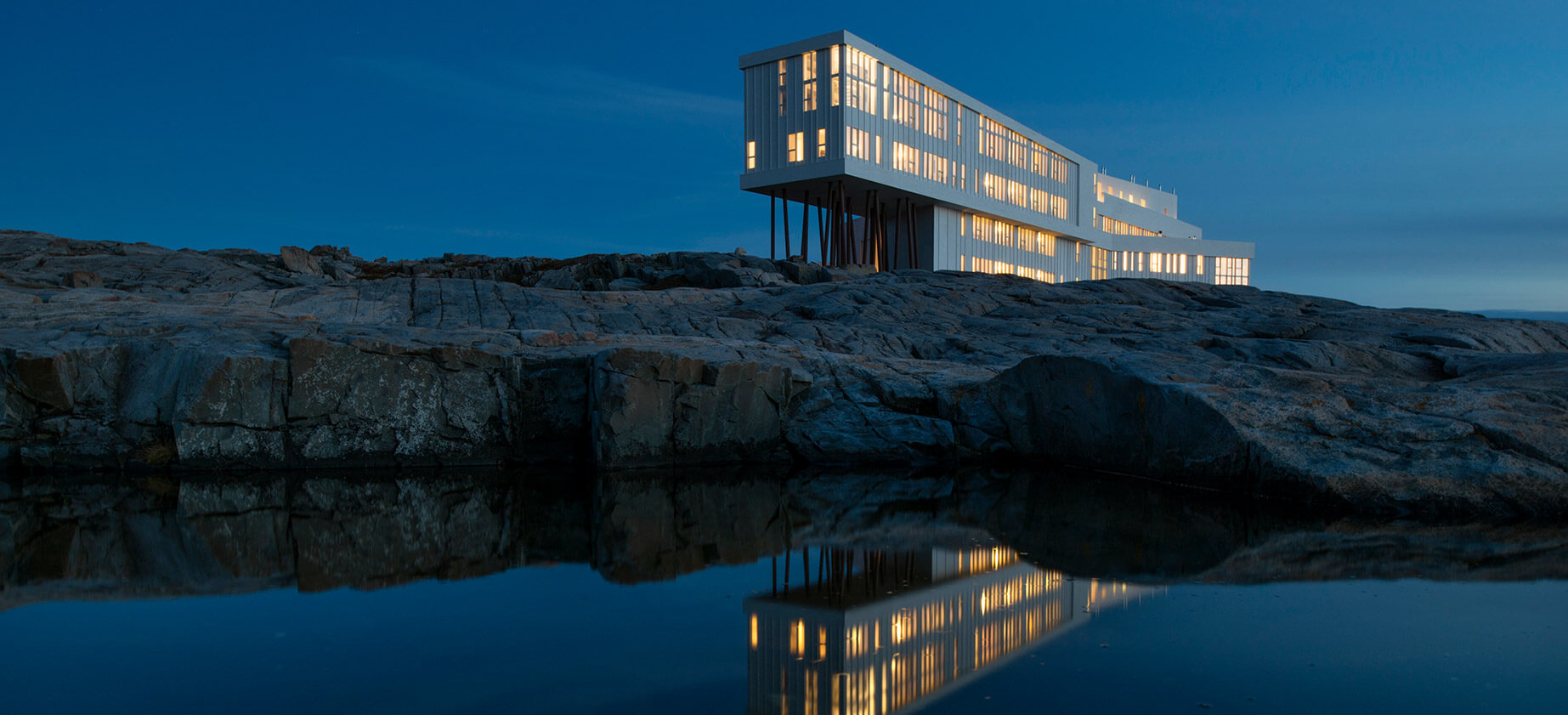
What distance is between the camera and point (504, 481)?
13.5m

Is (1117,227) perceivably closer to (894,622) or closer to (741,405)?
(741,405)

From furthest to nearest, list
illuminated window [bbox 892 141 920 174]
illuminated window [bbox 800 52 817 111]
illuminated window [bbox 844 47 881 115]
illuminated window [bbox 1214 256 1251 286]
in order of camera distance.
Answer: illuminated window [bbox 1214 256 1251 286], illuminated window [bbox 892 141 920 174], illuminated window [bbox 800 52 817 111], illuminated window [bbox 844 47 881 115]

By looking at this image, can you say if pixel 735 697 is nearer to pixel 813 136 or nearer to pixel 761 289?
pixel 761 289

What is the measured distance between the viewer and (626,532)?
31.7ft

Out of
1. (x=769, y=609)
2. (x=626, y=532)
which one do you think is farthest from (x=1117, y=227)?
(x=769, y=609)

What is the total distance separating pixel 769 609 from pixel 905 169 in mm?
45022

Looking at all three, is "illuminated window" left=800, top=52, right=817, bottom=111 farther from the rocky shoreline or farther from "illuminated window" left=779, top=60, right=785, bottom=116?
the rocky shoreline

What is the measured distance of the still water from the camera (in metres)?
5.00

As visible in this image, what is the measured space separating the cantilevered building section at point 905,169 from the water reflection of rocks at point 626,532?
115 feet

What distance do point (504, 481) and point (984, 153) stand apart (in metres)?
48.6

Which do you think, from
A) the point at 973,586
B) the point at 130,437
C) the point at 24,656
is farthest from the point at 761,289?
the point at 24,656

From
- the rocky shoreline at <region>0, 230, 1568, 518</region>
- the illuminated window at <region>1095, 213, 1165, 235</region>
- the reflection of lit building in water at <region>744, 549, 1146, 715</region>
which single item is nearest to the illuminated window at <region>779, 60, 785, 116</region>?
the rocky shoreline at <region>0, 230, 1568, 518</region>

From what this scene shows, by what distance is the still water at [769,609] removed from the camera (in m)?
5.00

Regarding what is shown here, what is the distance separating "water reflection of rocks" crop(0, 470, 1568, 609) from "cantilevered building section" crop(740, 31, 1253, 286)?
115ft
